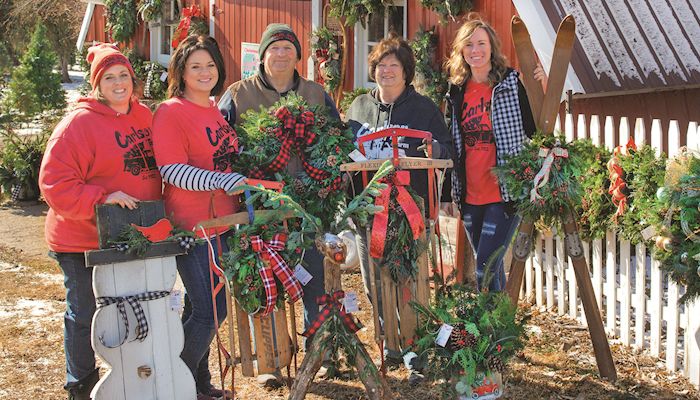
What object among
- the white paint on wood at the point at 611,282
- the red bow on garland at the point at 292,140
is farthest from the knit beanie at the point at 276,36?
the white paint on wood at the point at 611,282

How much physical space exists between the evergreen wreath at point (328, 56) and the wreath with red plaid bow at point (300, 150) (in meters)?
5.00

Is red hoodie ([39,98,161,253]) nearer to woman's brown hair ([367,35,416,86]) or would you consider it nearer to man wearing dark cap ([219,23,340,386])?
man wearing dark cap ([219,23,340,386])

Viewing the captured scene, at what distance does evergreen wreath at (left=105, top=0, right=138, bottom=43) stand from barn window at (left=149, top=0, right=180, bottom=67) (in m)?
0.51

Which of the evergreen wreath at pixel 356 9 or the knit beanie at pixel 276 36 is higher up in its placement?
the evergreen wreath at pixel 356 9

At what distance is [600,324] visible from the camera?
449 centimetres

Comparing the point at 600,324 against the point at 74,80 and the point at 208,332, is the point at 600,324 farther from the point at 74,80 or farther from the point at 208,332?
the point at 74,80

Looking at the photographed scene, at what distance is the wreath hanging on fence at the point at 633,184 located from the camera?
4477 millimetres

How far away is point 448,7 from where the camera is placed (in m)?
7.40

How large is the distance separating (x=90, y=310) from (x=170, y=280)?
1.43ft

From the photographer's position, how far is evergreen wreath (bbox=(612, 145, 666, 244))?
175 inches

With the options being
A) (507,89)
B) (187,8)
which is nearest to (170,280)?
(507,89)

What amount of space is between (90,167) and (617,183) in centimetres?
296

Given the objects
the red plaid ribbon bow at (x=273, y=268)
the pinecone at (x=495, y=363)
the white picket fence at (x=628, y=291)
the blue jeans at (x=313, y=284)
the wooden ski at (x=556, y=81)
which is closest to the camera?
the pinecone at (x=495, y=363)

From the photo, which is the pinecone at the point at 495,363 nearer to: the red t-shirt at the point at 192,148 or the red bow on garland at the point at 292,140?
the red bow on garland at the point at 292,140
